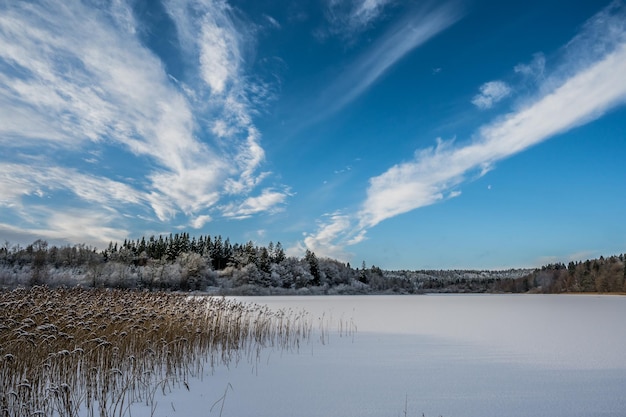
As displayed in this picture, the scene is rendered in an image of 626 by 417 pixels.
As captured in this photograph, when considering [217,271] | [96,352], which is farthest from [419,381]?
[217,271]

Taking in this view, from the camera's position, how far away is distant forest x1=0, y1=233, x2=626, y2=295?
4595 cm

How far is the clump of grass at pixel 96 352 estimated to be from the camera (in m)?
4.34

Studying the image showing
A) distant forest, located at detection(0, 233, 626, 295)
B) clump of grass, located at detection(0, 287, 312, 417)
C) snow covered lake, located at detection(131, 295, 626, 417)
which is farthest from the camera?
distant forest, located at detection(0, 233, 626, 295)

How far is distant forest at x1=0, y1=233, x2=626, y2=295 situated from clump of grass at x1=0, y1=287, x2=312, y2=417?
32.7m

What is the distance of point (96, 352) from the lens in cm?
619

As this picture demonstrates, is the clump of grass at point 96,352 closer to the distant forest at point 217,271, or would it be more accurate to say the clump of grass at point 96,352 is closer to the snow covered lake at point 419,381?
the snow covered lake at point 419,381

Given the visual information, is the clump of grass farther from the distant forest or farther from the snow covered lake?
the distant forest

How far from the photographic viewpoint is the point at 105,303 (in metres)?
8.47

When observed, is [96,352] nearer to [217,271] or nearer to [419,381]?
[419,381]

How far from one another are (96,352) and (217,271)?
5758 centimetres

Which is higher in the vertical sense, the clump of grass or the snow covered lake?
the clump of grass

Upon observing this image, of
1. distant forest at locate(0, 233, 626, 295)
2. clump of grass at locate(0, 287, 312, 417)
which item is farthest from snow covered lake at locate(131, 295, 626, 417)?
distant forest at locate(0, 233, 626, 295)

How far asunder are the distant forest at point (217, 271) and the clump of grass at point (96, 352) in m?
32.7

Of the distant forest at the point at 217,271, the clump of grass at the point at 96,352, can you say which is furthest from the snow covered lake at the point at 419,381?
the distant forest at the point at 217,271
